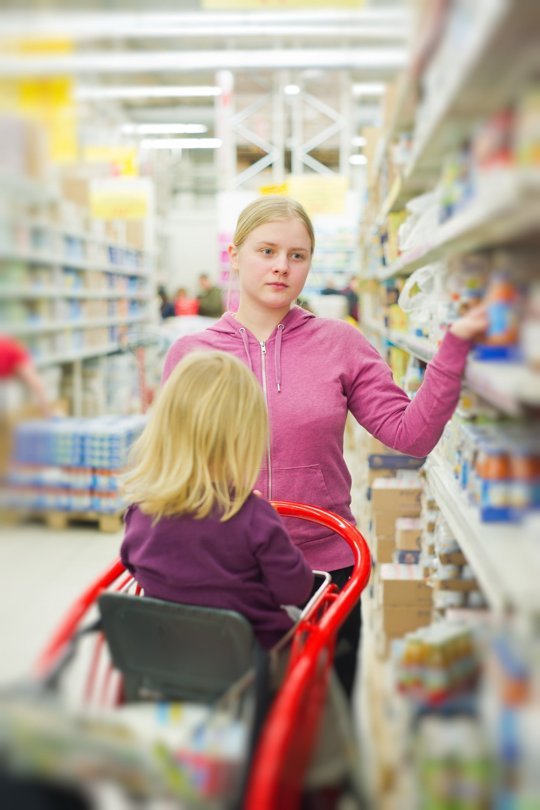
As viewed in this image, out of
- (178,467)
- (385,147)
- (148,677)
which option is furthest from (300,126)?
(385,147)

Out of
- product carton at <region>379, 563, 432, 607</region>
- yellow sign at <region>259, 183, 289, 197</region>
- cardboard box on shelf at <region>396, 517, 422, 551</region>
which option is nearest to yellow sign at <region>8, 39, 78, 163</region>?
yellow sign at <region>259, 183, 289, 197</region>

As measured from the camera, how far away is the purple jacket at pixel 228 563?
153cm

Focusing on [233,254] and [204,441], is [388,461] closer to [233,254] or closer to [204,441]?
[233,254]

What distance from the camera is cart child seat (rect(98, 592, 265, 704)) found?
54.7 inches

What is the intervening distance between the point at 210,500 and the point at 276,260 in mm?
730

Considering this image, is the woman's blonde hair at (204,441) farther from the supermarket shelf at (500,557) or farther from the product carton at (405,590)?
the product carton at (405,590)

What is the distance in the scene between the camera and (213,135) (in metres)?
2.04

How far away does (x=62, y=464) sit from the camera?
49.5 inches

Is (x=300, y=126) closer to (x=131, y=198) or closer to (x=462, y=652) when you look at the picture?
(x=131, y=198)

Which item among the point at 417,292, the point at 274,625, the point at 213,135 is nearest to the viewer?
the point at 274,625

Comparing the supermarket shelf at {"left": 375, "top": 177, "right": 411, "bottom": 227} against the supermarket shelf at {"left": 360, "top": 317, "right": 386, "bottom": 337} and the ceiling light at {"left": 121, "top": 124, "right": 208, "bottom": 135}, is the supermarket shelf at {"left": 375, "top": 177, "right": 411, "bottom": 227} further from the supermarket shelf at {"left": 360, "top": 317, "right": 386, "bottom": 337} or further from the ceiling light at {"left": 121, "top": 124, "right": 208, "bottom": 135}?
the supermarket shelf at {"left": 360, "top": 317, "right": 386, "bottom": 337}

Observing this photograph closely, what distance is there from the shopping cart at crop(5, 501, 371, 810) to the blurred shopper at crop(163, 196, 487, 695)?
1.56 feet

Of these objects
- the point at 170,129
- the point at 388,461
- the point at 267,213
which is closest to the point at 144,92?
the point at 170,129

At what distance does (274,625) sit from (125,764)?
60 centimetres
